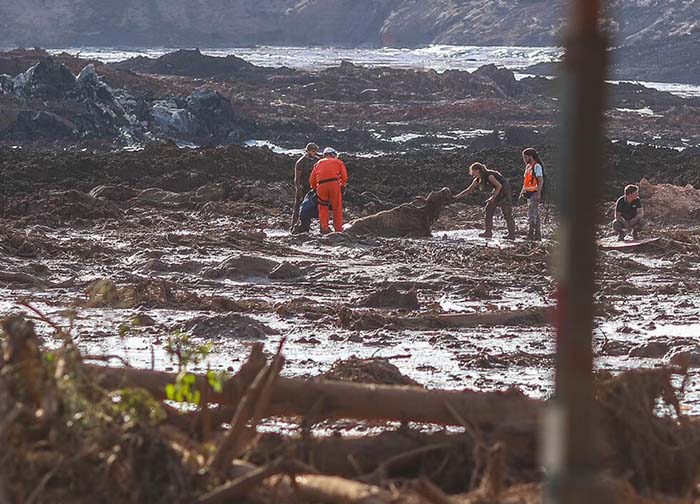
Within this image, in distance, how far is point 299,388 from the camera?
457cm

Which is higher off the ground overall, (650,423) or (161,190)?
(650,423)

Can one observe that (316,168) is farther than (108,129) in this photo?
No

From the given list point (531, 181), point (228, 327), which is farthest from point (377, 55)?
point (228, 327)

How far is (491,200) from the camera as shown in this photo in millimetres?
17125

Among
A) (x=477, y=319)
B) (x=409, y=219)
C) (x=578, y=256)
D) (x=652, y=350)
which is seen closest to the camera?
(x=578, y=256)

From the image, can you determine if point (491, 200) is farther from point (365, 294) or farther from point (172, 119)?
point (172, 119)

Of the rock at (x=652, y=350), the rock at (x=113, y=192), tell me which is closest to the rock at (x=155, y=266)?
the rock at (x=652, y=350)

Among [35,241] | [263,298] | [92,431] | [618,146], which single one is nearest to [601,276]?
[263,298]

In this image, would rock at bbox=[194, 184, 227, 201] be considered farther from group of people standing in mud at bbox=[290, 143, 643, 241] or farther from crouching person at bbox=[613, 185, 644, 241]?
crouching person at bbox=[613, 185, 644, 241]

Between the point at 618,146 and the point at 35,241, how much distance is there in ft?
53.7

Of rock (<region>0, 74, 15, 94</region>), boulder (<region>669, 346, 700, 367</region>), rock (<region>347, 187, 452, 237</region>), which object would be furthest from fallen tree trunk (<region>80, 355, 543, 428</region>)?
rock (<region>0, 74, 15, 94</region>)

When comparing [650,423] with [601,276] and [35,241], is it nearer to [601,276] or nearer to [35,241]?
[601,276]

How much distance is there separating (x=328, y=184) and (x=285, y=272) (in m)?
3.13

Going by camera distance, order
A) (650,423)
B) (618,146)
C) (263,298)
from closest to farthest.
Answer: (650,423) → (263,298) → (618,146)
